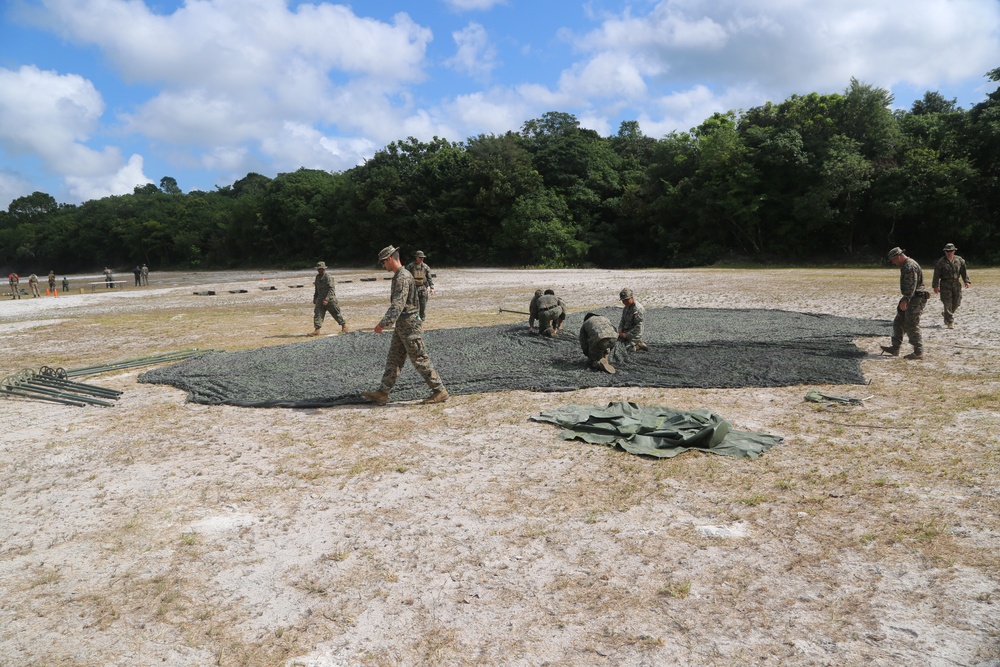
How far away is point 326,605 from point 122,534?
6.61 feet

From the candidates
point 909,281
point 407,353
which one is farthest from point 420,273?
point 909,281

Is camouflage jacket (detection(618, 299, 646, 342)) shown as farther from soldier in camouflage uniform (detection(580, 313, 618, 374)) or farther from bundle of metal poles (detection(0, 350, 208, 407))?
bundle of metal poles (detection(0, 350, 208, 407))

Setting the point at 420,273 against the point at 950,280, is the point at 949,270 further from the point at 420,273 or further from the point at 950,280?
the point at 420,273

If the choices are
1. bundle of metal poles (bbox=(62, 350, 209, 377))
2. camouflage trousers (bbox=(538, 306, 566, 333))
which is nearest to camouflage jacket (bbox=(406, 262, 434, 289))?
camouflage trousers (bbox=(538, 306, 566, 333))

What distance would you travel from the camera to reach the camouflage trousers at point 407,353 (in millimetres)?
7961

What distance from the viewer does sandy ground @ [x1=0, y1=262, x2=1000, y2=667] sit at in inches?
135

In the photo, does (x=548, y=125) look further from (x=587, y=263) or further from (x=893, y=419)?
(x=893, y=419)

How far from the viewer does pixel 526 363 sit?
10.4 meters

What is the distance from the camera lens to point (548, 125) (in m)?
64.0

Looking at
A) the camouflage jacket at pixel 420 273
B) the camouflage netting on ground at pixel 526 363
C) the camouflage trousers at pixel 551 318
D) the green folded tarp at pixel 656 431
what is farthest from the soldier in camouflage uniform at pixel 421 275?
the green folded tarp at pixel 656 431

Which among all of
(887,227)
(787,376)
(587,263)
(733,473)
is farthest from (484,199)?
(733,473)

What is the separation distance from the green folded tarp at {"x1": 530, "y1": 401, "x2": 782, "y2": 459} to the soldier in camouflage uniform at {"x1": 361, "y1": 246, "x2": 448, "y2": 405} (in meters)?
1.65

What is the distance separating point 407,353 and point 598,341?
2.95 metres

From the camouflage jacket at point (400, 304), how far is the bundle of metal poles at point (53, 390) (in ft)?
13.3
